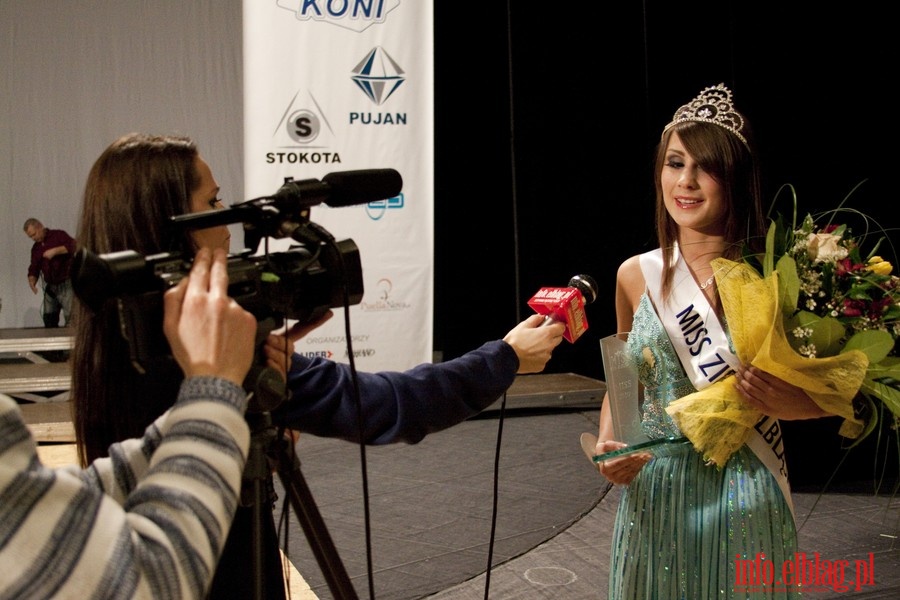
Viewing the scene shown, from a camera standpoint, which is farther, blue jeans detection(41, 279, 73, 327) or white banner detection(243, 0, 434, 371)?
blue jeans detection(41, 279, 73, 327)

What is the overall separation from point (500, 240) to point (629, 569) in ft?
14.0

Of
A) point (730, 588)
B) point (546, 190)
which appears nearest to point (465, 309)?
point (546, 190)

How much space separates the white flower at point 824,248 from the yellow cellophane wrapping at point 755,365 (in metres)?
0.10

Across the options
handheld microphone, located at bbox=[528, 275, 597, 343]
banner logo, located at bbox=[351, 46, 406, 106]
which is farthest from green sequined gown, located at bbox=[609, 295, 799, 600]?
banner logo, located at bbox=[351, 46, 406, 106]

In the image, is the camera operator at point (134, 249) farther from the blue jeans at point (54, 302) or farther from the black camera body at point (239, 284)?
the blue jeans at point (54, 302)

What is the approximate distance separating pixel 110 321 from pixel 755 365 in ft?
3.47

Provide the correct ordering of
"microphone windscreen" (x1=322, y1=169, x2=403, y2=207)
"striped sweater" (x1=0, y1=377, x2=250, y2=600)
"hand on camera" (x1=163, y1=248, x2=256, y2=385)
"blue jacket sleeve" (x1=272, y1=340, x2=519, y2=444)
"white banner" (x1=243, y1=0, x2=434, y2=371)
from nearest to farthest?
"striped sweater" (x1=0, y1=377, x2=250, y2=600) < "hand on camera" (x1=163, y1=248, x2=256, y2=385) < "microphone windscreen" (x1=322, y1=169, x2=403, y2=207) < "blue jacket sleeve" (x1=272, y1=340, x2=519, y2=444) < "white banner" (x1=243, y1=0, x2=434, y2=371)

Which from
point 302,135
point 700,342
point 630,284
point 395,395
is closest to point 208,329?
point 395,395

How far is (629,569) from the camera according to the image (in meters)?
1.68

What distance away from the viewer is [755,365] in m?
1.51

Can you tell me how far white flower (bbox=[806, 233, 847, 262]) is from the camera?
59.7 inches

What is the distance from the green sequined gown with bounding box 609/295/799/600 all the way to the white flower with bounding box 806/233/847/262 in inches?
13.2

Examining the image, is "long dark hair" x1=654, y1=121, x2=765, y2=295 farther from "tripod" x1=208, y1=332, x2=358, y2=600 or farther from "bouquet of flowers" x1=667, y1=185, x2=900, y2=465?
"tripod" x1=208, y1=332, x2=358, y2=600

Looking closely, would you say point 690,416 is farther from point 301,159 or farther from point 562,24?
A: point 562,24
